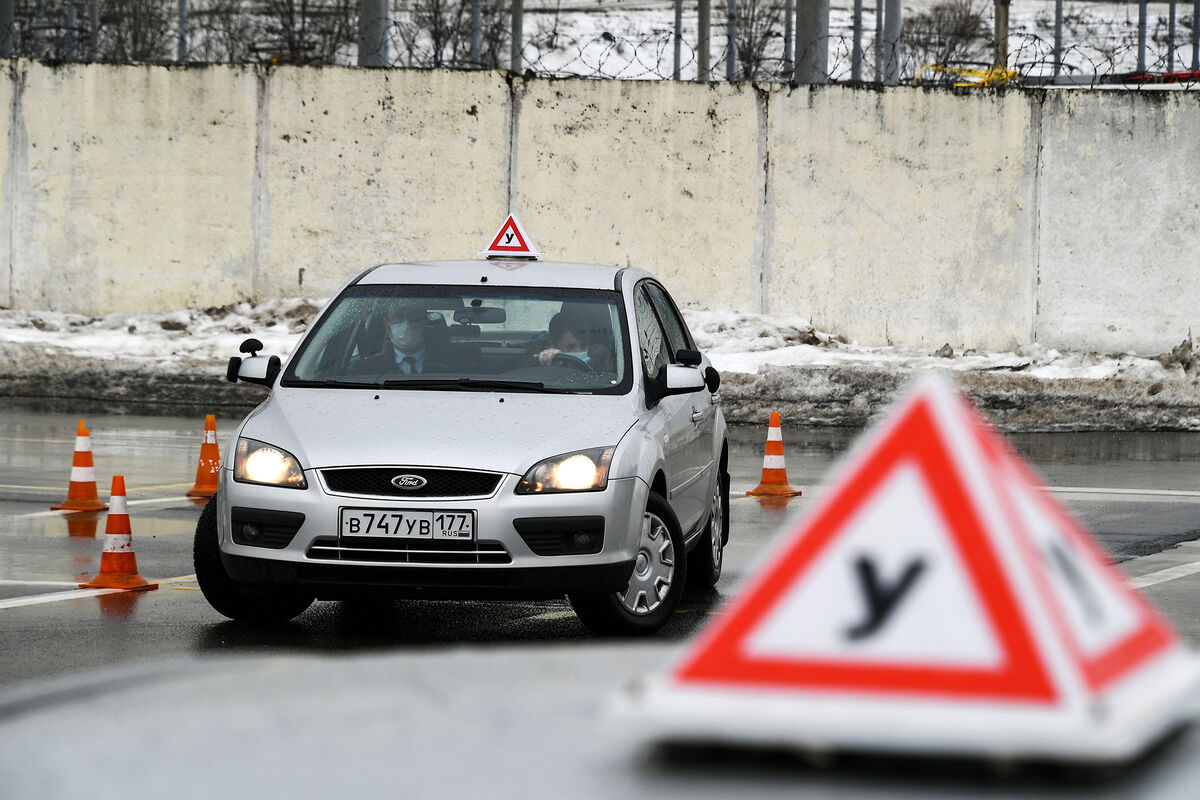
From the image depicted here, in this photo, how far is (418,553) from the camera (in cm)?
702

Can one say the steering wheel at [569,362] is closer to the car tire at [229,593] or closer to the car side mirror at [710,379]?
the car side mirror at [710,379]

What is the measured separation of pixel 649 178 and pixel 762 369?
4035 millimetres

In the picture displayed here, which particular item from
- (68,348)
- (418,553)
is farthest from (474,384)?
(68,348)

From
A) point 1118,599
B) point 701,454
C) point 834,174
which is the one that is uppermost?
point 834,174

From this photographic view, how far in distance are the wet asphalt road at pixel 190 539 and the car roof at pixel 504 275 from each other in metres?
1.59

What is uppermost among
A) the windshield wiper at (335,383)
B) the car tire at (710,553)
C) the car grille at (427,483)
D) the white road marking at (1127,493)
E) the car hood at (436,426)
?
the windshield wiper at (335,383)

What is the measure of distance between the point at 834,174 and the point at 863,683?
21842 millimetres

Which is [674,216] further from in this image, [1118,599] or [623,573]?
[1118,599]

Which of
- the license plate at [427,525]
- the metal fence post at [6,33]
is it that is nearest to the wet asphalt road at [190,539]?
the license plate at [427,525]

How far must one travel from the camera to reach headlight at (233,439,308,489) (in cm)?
721

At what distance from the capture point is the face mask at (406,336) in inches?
328

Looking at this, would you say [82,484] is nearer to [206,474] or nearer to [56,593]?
[206,474]

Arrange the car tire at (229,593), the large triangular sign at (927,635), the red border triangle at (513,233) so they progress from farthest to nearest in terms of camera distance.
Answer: the red border triangle at (513,233)
the car tire at (229,593)
the large triangular sign at (927,635)

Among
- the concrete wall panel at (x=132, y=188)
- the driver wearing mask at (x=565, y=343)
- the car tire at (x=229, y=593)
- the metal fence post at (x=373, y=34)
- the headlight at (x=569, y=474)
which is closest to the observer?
the headlight at (x=569, y=474)
